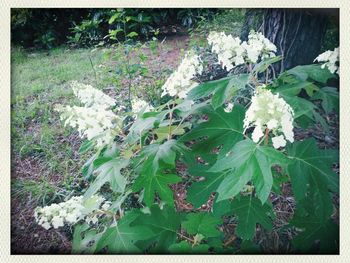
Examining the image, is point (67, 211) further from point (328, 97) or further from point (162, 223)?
point (328, 97)

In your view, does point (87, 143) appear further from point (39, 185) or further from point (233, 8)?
point (233, 8)

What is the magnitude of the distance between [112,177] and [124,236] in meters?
0.22

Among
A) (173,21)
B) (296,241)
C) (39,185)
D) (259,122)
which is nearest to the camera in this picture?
(259,122)

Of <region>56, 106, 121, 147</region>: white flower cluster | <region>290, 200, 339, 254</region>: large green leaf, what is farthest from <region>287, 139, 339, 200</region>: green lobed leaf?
<region>56, 106, 121, 147</region>: white flower cluster

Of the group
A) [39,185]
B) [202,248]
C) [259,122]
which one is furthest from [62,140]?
[259,122]

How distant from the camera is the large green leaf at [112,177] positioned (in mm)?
925

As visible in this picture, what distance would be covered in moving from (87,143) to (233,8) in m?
0.67

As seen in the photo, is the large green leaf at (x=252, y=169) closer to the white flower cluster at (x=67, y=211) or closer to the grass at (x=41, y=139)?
the white flower cluster at (x=67, y=211)

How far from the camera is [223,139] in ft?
3.16

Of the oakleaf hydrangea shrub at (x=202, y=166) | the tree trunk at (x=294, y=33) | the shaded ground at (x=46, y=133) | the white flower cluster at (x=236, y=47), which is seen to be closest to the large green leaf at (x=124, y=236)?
the oakleaf hydrangea shrub at (x=202, y=166)

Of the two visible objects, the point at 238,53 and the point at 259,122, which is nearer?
the point at 259,122

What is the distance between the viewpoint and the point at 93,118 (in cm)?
97

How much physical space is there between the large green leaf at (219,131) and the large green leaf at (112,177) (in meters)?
0.19

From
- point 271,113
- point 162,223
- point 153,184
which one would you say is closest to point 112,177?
point 153,184
